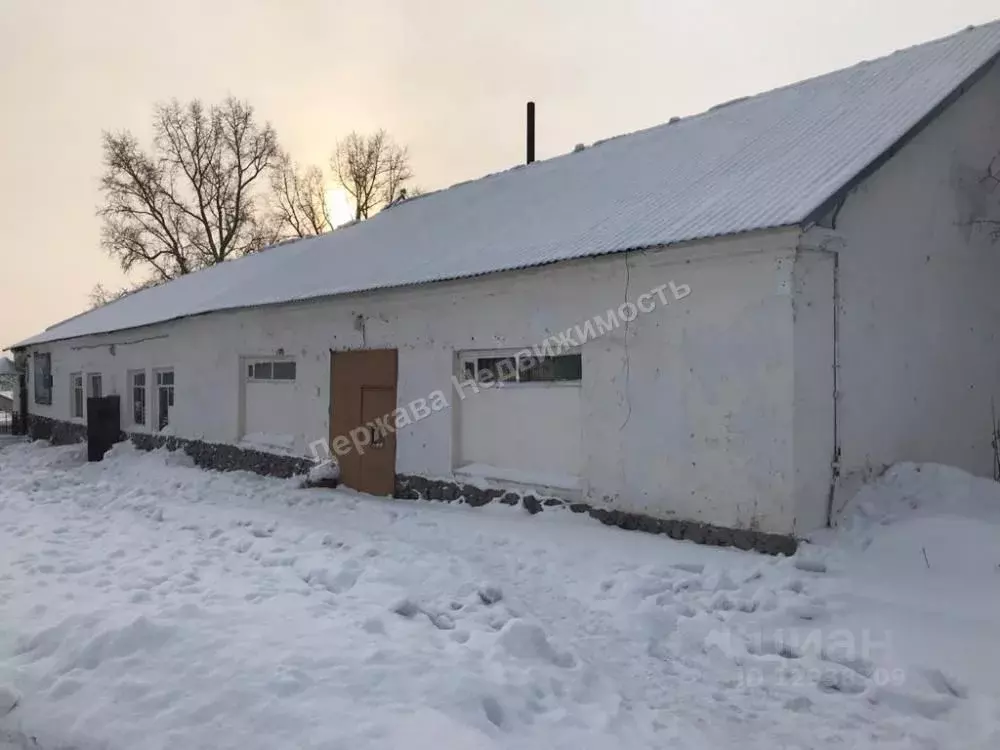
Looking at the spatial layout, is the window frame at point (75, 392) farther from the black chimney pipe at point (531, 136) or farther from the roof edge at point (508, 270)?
the black chimney pipe at point (531, 136)

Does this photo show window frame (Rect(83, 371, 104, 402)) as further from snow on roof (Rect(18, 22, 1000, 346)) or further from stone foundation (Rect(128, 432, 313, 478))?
snow on roof (Rect(18, 22, 1000, 346))

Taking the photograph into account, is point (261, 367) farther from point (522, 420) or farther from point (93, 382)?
point (93, 382)

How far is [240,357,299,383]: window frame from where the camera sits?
12581 millimetres

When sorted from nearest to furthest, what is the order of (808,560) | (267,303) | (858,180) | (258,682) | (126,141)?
1. (258,682)
2. (808,560)
3. (858,180)
4. (267,303)
5. (126,141)

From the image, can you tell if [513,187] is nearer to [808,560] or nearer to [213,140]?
[808,560]

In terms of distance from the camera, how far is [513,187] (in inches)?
508

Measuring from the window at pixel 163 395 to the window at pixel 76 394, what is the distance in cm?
662

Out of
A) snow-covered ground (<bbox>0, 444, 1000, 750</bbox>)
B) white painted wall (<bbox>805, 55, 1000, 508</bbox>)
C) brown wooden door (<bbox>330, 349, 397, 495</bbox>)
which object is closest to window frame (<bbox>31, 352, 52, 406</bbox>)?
brown wooden door (<bbox>330, 349, 397, 495</bbox>)

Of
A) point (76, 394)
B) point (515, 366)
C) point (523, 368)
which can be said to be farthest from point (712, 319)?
point (76, 394)

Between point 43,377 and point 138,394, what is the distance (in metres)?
10.4

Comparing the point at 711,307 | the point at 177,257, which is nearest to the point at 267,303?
the point at 711,307

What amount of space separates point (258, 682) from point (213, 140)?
37000mm

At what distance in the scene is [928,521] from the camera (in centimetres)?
602

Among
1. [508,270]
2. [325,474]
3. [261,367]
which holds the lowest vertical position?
[325,474]
